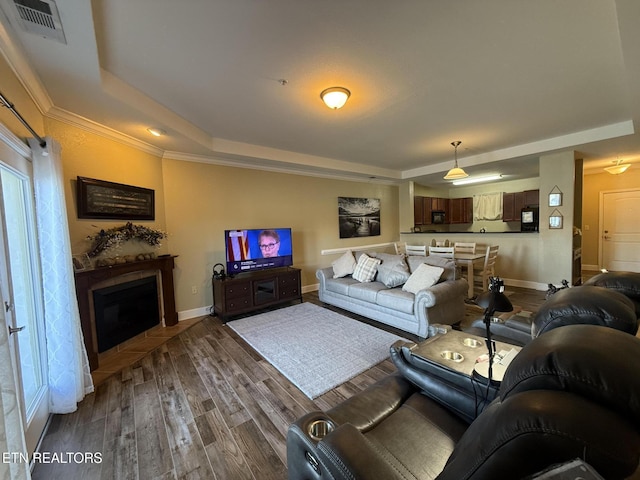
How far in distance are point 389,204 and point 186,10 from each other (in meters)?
6.30

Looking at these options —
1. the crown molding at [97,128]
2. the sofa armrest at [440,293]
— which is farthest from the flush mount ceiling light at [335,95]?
the crown molding at [97,128]

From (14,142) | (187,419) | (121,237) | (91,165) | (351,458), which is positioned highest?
(91,165)

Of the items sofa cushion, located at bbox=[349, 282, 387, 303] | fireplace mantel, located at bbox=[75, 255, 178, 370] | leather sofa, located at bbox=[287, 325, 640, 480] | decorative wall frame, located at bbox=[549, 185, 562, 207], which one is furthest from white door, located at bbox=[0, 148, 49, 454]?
decorative wall frame, located at bbox=[549, 185, 562, 207]

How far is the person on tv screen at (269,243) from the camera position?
14.5 ft

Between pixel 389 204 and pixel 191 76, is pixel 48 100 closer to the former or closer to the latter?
pixel 191 76

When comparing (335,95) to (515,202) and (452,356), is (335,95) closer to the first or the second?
(452,356)

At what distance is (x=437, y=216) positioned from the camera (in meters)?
8.38

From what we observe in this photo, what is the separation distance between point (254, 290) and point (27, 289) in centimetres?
252

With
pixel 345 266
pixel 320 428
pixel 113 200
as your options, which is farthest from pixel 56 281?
pixel 345 266

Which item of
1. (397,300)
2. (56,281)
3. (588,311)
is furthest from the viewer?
(397,300)

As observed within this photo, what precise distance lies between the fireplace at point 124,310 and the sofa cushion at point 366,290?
2.82 metres

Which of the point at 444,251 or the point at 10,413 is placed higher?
the point at 444,251

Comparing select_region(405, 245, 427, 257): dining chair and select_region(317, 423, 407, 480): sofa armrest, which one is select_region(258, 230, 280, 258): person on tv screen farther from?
select_region(317, 423, 407, 480): sofa armrest

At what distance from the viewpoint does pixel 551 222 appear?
477 cm
